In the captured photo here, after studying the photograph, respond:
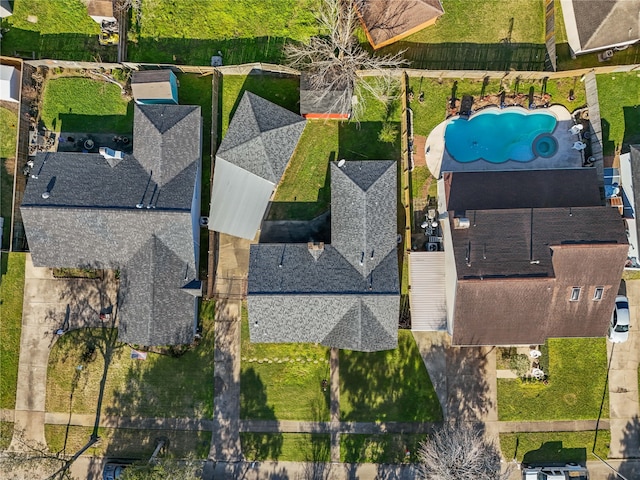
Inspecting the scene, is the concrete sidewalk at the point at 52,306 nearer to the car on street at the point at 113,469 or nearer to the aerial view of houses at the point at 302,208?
the aerial view of houses at the point at 302,208

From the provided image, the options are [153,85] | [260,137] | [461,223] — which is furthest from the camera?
[153,85]

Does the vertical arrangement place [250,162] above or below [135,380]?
above

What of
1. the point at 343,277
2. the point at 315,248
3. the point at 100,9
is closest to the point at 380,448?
the point at 343,277

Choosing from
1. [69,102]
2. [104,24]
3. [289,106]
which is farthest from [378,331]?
[104,24]

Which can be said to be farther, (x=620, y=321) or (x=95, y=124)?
(x=95, y=124)

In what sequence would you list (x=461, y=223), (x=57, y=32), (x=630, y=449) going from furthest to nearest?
(x=57, y=32), (x=630, y=449), (x=461, y=223)

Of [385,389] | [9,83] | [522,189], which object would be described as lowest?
[385,389]

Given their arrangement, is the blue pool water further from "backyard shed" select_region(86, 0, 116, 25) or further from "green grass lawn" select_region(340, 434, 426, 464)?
"backyard shed" select_region(86, 0, 116, 25)

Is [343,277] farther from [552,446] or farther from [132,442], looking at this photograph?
[552,446]
